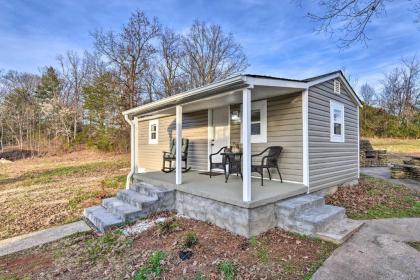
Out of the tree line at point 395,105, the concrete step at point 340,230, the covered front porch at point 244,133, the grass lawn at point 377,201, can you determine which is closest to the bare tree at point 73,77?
the covered front porch at point 244,133

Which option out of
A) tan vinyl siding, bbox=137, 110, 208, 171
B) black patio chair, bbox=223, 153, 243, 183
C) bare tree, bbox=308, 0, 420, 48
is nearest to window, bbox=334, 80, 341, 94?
bare tree, bbox=308, 0, 420, 48

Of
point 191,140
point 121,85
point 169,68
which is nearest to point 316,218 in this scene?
point 191,140

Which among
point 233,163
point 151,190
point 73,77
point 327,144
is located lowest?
point 151,190

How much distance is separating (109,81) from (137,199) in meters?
13.2

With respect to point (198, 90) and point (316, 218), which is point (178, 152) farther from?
point (316, 218)

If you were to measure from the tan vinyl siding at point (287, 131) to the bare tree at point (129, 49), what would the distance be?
1232 centimetres

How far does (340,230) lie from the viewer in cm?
359

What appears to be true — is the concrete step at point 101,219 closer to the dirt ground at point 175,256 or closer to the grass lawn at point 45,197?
the dirt ground at point 175,256

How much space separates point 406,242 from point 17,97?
27246 mm

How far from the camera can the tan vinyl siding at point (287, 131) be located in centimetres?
496

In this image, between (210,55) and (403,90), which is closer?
(210,55)

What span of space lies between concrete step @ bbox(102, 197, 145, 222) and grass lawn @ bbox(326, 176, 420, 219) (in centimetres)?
408

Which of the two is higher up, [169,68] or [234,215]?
[169,68]

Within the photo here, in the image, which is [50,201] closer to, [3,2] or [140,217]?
[140,217]
